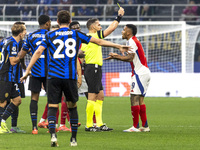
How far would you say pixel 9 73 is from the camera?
9.15m

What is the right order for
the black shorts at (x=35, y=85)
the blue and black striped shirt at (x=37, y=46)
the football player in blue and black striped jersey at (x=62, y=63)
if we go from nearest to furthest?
the football player in blue and black striped jersey at (x=62, y=63) → the blue and black striped shirt at (x=37, y=46) → the black shorts at (x=35, y=85)

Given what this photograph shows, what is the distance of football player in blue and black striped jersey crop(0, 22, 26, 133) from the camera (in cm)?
905

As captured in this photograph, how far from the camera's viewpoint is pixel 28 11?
1101 inches

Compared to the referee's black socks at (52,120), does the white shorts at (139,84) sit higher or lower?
higher

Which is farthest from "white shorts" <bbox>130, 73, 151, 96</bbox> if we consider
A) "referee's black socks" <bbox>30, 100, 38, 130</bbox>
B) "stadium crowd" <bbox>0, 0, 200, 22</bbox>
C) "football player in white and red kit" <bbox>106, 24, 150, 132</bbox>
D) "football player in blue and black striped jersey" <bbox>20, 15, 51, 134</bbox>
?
"stadium crowd" <bbox>0, 0, 200, 22</bbox>

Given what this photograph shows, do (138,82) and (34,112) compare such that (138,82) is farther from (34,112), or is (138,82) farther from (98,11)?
(98,11)

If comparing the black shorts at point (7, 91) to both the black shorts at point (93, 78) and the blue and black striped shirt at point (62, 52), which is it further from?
the blue and black striped shirt at point (62, 52)

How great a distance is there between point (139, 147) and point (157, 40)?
54.1 ft

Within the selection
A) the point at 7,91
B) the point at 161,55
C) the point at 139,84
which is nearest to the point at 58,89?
the point at 7,91

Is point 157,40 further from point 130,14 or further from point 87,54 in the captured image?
point 87,54

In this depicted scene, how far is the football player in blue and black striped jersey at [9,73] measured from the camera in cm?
905

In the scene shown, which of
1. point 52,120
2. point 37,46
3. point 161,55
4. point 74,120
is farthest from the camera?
point 161,55

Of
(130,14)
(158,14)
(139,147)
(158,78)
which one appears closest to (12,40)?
(139,147)

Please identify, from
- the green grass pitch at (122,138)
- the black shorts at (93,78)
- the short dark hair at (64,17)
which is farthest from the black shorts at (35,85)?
the short dark hair at (64,17)
